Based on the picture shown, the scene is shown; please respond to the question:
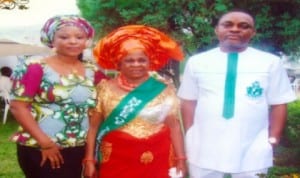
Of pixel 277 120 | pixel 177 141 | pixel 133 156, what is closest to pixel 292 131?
pixel 277 120

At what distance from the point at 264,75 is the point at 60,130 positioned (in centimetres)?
136

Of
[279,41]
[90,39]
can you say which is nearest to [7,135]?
[279,41]

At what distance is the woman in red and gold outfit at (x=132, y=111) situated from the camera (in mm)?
4328

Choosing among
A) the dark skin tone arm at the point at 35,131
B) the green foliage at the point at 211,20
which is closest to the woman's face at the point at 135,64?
the dark skin tone arm at the point at 35,131

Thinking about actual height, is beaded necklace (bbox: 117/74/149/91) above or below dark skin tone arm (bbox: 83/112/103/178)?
above

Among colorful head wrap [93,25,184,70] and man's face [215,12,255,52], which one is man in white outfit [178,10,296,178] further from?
colorful head wrap [93,25,184,70]

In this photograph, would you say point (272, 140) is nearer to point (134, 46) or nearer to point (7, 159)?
point (134, 46)

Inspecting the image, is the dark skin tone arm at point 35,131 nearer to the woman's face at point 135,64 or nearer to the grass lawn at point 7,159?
the woman's face at point 135,64

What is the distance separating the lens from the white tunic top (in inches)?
167

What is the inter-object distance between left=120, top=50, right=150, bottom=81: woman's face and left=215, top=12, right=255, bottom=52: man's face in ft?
1.77

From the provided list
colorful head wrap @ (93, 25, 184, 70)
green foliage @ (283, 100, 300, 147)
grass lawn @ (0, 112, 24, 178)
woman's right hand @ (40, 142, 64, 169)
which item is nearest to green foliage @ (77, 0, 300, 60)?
grass lawn @ (0, 112, 24, 178)

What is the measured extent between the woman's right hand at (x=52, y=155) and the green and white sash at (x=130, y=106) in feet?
1.15

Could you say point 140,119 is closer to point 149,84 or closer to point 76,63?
point 149,84

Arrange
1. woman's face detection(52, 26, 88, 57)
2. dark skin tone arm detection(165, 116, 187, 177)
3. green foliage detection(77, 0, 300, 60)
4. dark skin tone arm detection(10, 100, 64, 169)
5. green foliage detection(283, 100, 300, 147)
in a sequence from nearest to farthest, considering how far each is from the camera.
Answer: dark skin tone arm detection(10, 100, 64, 169), woman's face detection(52, 26, 88, 57), dark skin tone arm detection(165, 116, 187, 177), green foliage detection(283, 100, 300, 147), green foliage detection(77, 0, 300, 60)
